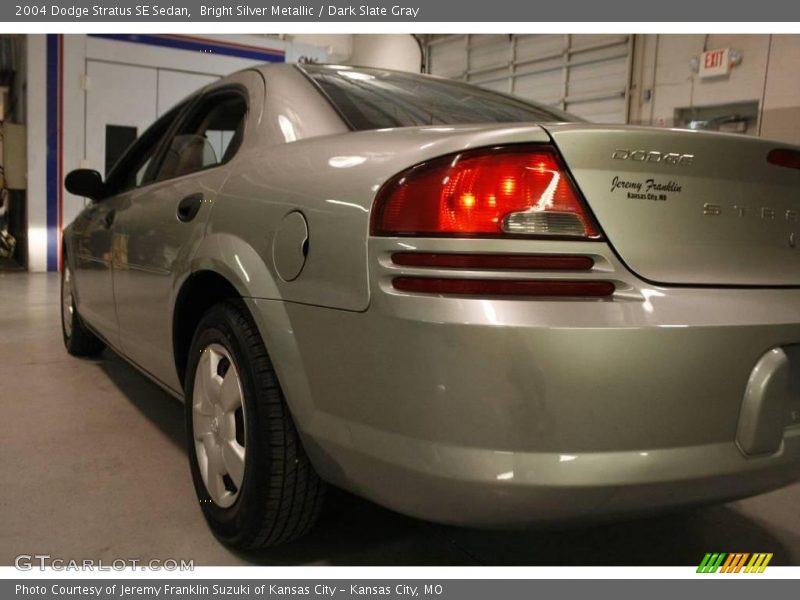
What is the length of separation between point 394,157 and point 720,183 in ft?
1.90

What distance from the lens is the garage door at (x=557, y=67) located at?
9891 millimetres

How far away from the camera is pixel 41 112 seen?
792 centimetres

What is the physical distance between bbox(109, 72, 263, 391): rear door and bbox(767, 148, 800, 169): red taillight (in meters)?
1.21

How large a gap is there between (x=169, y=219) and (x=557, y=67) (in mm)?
Answer: 10100

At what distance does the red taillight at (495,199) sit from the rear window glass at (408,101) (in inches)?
20.1

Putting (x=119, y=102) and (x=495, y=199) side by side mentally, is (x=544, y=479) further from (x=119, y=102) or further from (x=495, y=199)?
(x=119, y=102)

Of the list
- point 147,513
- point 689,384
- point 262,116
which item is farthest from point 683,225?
point 147,513

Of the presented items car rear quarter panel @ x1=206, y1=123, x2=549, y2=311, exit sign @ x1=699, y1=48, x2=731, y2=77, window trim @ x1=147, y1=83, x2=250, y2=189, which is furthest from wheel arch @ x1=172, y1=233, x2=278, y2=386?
exit sign @ x1=699, y1=48, x2=731, y2=77

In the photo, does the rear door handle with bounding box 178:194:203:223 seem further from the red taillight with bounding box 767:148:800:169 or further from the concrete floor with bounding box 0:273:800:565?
the red taillight with bounding box 767:148:800:169

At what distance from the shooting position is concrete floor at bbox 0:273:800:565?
157 centimetres

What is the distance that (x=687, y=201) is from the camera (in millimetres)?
1164

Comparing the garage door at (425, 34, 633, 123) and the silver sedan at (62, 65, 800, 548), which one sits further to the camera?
the garage door at (425, 34, 633, 123)

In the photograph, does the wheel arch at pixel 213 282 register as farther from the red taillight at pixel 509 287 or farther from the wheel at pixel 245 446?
the red taillight at pixel 509 287

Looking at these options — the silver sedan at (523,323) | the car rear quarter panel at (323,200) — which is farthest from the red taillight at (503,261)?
the car rear quarter panel at (323,200)
